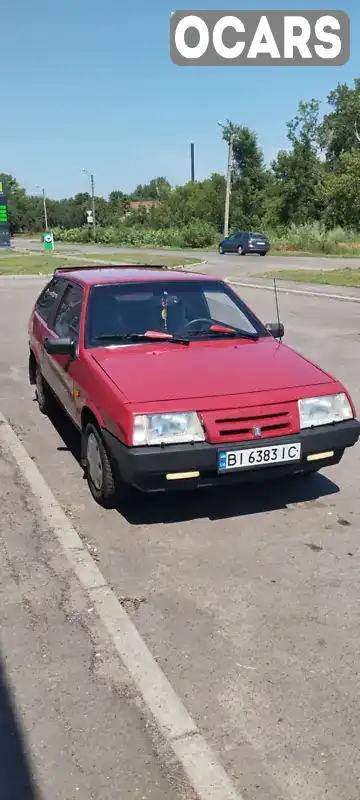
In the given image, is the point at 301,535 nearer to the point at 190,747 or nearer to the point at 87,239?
the point at 190,747

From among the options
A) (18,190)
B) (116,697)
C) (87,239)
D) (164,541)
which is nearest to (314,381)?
(164,541)

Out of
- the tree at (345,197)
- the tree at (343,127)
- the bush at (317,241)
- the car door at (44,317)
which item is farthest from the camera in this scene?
the tree at (343,127)

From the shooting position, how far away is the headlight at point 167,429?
13.1 ft

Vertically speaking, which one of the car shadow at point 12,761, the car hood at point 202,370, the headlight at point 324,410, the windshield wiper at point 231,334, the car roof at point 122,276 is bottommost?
the car shadow at point 12,761

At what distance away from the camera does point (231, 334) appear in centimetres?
530

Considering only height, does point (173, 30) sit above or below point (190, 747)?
above

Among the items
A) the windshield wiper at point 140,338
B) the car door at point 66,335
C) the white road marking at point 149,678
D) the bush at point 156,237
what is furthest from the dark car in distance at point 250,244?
the white road marking at point 149,678

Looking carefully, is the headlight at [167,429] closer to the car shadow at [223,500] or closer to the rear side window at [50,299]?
the car shadow at [223,500]

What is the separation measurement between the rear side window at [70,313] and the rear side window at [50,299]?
1.00 ft

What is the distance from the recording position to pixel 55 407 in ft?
23.2

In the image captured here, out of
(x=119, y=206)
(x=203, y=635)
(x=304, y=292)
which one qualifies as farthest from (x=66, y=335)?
(x=119, y=206)

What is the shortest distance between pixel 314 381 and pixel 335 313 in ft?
36.2

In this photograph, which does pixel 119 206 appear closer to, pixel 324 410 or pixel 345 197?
pixel 345 197

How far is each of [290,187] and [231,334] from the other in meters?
64.4
